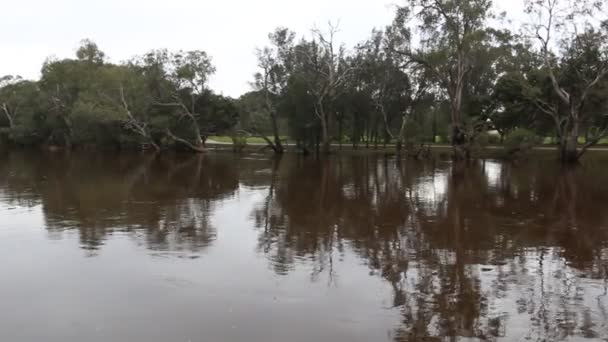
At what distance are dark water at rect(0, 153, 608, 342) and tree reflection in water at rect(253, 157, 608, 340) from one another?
0.12 ft

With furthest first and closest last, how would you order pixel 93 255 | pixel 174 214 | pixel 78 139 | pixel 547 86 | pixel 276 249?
pixel 78 139 < pixel 547 86 < pixel 174 214 < pixel 276 249 < pixel 93 255

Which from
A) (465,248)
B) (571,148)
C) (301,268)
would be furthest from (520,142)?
(301,268)

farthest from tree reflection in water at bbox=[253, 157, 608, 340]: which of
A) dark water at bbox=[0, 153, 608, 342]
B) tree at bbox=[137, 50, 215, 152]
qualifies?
tree at bbox=[137, 50, 215, 152]

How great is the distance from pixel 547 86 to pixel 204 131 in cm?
3250

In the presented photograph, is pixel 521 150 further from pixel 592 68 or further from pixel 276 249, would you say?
pixel 276 249

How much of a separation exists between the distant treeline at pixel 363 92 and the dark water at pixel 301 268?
23.3 metres

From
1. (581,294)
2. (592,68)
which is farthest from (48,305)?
(592,68)

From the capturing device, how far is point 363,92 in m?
57.2

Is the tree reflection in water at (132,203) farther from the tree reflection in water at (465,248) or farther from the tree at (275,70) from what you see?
the tree at (275,70)

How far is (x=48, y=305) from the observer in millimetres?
7102

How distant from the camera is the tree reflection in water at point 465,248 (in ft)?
21.7

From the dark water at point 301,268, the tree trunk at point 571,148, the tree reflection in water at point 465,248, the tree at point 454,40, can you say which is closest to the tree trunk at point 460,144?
the tree at point 454,40

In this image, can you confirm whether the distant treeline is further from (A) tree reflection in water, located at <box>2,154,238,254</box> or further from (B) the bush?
(A) tree reflection in water, located at <box>2,154,238,254</box>

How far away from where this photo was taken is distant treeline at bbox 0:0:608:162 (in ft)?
126
